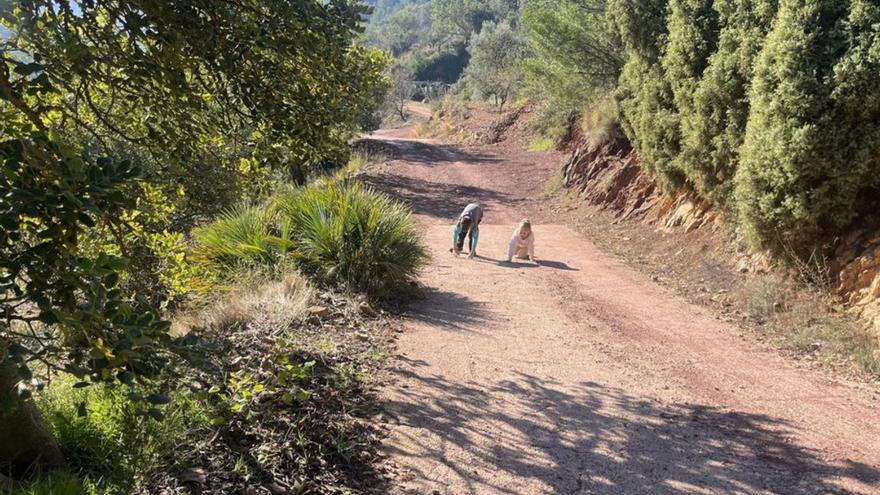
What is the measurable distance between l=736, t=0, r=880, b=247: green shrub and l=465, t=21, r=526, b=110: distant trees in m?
30.1

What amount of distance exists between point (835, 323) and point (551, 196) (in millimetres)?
13126

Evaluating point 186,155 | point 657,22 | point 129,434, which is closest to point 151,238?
point 186,155

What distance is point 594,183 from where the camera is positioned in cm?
1758

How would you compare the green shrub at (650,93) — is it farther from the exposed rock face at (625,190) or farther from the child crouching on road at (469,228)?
the child crouching on road at (469,228)

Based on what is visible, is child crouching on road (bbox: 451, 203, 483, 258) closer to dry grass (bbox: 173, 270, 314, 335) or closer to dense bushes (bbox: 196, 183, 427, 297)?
dense bushes (bbox: 196, 183, 427, 297)

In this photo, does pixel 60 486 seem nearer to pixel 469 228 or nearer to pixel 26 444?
pixel 26 444

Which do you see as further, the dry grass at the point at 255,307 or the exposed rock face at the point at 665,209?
the exposed rock face at the point at 665,209

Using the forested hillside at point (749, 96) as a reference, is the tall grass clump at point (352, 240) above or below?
below

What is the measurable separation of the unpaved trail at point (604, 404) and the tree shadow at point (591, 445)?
0.04ft

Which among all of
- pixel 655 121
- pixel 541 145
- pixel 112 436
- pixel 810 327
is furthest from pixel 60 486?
pixel 541 145

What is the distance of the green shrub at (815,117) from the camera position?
704cm

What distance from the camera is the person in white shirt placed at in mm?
11789

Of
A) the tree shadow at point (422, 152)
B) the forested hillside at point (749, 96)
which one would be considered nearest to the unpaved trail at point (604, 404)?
the forested hillside at point (749, 96)

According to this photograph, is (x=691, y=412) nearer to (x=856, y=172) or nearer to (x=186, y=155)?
(x=856, y=172)
